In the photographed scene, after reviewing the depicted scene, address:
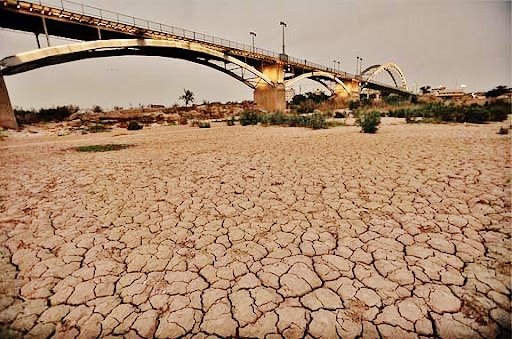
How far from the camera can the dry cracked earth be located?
74.7 inches

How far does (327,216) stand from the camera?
3.43m

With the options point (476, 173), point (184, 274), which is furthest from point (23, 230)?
point (476, 173)

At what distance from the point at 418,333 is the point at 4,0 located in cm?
2184

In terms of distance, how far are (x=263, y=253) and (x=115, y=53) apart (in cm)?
2491

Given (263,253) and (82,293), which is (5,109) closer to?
(82,293)

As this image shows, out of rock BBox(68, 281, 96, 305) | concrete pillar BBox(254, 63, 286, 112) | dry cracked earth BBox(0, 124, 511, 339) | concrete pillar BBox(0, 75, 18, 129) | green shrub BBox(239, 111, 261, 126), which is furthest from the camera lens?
concrete pillar BBox(254, 63, 286, 112)

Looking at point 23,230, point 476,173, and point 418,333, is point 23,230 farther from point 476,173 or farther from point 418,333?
point 476,173

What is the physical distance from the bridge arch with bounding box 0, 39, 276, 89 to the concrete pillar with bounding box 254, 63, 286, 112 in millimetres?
1864

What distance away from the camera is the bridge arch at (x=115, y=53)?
15.8m

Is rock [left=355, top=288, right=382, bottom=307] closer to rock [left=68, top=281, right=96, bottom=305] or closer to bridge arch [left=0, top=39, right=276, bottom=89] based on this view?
rock [left=68, top=281, right=96, bottom=305]

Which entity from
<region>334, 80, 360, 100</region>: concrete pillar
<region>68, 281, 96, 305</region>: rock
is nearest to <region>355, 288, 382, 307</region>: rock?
<region>68, 281, 96, 305</region>: rock

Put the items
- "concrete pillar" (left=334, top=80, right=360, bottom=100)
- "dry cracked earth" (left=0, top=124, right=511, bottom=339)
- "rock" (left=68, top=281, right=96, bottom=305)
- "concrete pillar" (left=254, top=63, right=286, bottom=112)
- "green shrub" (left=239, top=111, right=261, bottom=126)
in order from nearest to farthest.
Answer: "dry cracked earth" (left=0, top=124, right=511, bottom=339) → "rock" (left=68, top=281, right=96, bottom=305) → "green shrub" (left=239, top=111, right=261, bottom=126) → "concrete pillar" (left=254, top=63, right=286, bottom=112) → "concrete pillar" (left=334, top=80, right=360, bottom=100)

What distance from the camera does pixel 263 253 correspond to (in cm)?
270

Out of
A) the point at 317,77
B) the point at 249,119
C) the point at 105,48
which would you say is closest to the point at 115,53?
the point at 105,48
